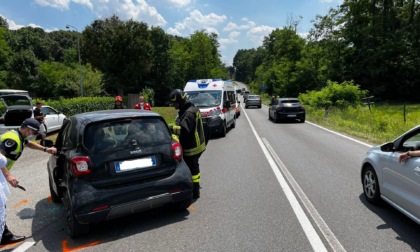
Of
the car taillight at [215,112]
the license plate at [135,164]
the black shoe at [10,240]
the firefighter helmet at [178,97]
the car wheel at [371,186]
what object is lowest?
the black shoe at [10,240]

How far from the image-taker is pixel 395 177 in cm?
446

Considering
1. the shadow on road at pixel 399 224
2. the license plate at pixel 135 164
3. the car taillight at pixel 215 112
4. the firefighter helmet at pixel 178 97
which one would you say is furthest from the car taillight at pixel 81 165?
the car taillight at pixel 215 112

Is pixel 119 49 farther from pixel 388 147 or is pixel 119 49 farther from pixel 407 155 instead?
pixel 407 155

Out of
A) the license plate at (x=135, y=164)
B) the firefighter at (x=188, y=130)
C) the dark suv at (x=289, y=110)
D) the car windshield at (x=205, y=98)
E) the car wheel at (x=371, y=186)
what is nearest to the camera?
the license plate at (x=135, y=164)

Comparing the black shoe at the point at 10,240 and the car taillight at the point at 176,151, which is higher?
the car taillight at the point at 176,151

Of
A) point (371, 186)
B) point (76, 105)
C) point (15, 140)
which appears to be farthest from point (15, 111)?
point (371, 186)

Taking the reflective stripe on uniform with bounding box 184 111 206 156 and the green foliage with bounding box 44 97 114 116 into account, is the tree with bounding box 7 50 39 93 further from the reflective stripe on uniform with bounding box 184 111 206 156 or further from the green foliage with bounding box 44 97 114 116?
the reflective stripe on uniform with bounding box 184 111 206 156

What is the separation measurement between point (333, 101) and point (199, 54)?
39.2m

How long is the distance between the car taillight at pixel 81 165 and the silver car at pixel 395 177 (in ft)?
12.9

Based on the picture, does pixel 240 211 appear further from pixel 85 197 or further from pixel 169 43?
pixel 169 43

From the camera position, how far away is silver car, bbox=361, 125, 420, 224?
4.00 m

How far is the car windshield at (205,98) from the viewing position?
14.6 metres

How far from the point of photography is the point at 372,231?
14.0ft

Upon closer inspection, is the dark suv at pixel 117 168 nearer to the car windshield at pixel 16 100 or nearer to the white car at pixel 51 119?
the car windshield at pixel 16 100
